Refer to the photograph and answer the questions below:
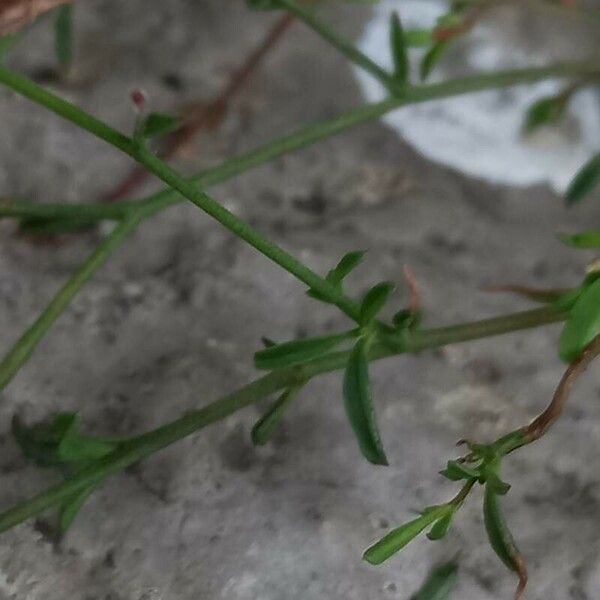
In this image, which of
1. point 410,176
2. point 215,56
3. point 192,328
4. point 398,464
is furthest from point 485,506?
point 215,56

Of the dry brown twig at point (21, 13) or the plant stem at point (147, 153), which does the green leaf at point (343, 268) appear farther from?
the dry brown twig at point (21, 13)

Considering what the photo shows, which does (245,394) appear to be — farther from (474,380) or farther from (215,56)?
(215,56)

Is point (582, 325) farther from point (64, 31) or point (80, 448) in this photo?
point (64, 31)

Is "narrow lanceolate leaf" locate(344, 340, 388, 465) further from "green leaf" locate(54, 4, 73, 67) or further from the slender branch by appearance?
"green leaf" locate(54, 4, 73, 67)

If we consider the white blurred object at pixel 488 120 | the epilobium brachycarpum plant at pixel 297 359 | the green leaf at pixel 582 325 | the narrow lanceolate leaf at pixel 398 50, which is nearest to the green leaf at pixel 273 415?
the epilobium brachycarpum plant at pixel 297 359

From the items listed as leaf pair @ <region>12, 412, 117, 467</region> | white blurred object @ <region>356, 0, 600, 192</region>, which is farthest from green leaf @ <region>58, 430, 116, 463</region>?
white blurred object @ <region>356, 0, 600, 192</region>

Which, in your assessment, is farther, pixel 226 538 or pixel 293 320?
pixel 293 320
